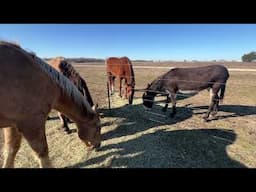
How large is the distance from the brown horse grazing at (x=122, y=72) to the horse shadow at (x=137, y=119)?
143cm

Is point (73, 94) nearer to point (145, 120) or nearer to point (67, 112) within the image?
point (67, 112)

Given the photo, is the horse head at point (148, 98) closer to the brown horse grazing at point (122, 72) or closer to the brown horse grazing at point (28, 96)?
the brown horse grazing at point (122, 72)

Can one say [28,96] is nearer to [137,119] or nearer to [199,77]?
[137,119]

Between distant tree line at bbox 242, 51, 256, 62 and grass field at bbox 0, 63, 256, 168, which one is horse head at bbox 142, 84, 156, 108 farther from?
distant tree line at bbox 242, 51, 256, 62

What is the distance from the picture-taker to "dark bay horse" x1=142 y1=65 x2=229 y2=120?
258 inches

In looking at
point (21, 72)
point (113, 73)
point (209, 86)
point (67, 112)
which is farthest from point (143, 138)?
point (113, 73)

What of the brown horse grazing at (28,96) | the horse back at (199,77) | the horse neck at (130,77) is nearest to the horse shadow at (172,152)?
the brown horse grazing at (28,96)

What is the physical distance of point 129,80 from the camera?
8.72 metres

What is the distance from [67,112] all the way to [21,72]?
99 centimetres

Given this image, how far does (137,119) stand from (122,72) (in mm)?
4122

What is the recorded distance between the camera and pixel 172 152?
146 inches

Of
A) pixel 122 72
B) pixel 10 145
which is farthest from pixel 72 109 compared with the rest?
pixel 122 72

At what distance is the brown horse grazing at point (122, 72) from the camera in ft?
27.6
